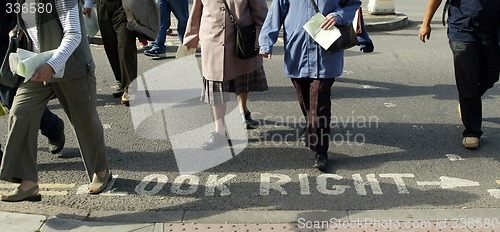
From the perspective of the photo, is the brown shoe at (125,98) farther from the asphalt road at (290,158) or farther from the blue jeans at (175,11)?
the blue jeans at (175,11)

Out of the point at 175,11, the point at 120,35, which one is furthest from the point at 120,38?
the point at 175,11

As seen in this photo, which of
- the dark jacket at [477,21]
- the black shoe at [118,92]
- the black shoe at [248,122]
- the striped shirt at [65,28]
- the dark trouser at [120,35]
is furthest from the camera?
the black shoe at [118,92]

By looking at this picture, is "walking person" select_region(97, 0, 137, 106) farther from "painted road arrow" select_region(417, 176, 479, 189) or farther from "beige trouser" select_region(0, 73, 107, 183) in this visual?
"painted road arrow" select_region(417, 176, 479, 189)

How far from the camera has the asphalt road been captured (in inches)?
171

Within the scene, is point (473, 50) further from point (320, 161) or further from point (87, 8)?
point (87, 8)

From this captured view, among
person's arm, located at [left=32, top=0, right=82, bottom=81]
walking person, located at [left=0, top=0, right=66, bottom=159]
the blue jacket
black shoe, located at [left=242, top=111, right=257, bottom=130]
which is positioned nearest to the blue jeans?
black shoe, located at [left=242, top=111, right=257, bottom=130]

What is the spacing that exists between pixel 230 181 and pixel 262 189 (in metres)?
0.29

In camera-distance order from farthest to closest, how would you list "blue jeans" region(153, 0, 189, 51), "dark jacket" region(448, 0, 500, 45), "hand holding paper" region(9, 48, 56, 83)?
"blue jeans" region(153, 0, 189, 51)
"dark jacket" region(448, 0, 500, 45)
"hand holding paper" region(9, 48, 56, 83)

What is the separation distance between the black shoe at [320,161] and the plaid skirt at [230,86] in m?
0.94

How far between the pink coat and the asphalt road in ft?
2.24

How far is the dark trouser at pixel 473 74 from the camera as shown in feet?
16.7

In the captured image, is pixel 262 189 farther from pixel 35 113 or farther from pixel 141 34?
pixel 141 34

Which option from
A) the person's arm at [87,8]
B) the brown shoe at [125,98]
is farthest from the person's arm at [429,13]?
the person's arm at [87,8]

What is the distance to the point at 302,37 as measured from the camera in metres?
4.80
